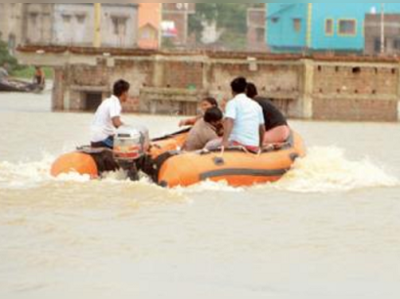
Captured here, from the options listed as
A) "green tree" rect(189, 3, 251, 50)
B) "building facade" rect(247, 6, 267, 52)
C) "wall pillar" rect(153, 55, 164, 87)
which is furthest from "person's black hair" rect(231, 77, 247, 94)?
"green tree" rect(189, 3, 251, 50)

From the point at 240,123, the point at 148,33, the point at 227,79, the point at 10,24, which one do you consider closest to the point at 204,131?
the point at 240,123

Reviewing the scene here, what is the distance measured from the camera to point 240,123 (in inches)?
752

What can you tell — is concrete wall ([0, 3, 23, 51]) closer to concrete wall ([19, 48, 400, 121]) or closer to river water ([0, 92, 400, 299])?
concrete wall ([19, 48, 400, 121])

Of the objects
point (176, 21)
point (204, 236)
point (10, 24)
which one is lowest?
point (204, 236)

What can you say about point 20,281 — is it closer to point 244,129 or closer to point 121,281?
point 121,281

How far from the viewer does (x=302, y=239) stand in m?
14.8

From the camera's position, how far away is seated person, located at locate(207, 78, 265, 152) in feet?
62.4

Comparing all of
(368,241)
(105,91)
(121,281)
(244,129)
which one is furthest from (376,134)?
(121,281)

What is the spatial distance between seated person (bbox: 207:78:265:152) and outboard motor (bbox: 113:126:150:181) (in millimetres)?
1256

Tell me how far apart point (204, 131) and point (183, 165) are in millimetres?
1424

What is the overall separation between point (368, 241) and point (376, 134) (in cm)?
2599

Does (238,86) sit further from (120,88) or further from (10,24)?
(10,24)

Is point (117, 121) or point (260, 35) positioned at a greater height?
point (260, 35)

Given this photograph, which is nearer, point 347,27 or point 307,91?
point 307,91
